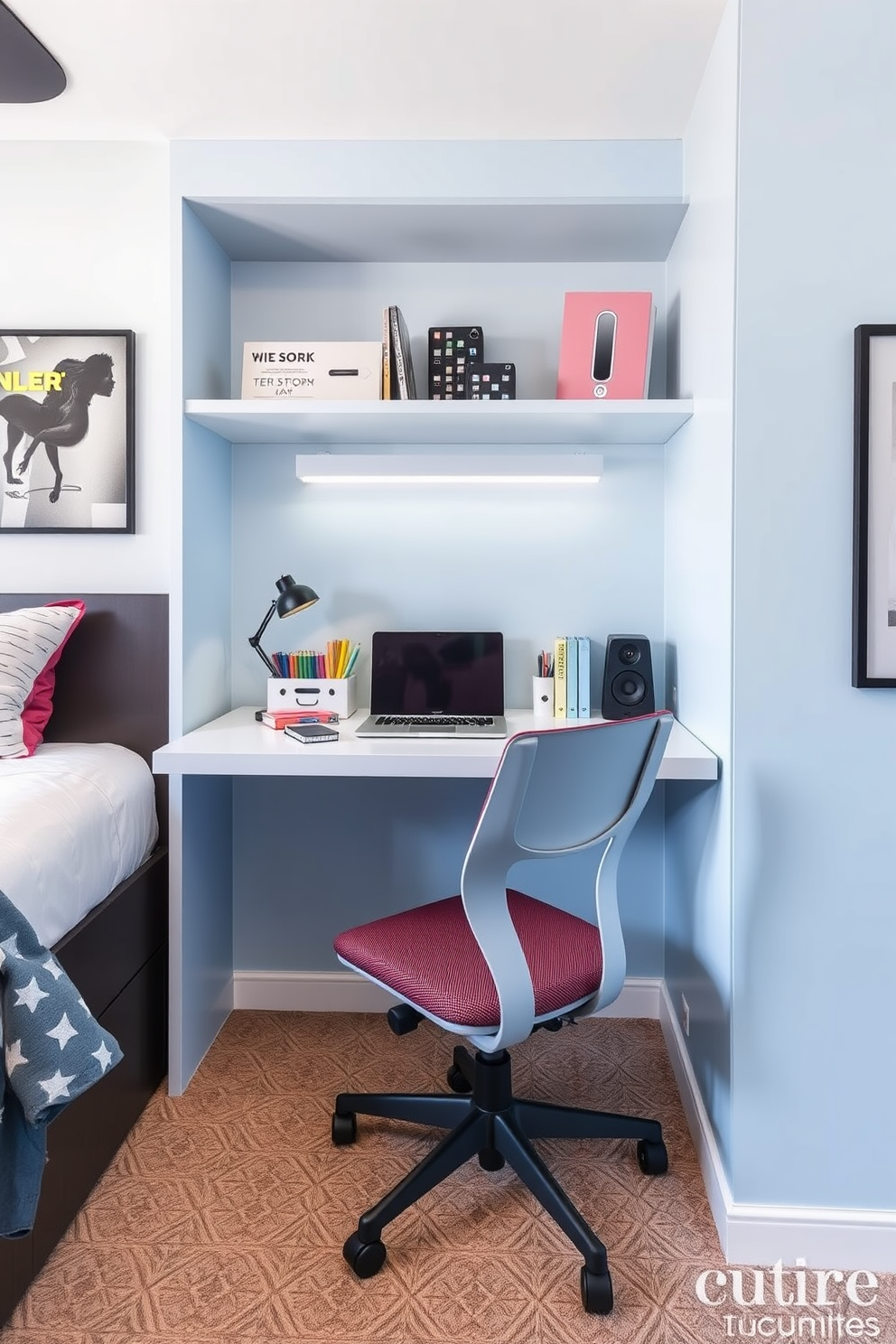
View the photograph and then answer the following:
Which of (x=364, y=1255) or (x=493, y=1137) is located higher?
(x=493, y=1137)

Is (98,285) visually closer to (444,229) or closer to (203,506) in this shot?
(203,506)

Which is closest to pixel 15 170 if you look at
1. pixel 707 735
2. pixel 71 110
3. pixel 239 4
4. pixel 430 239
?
pixel 71 110

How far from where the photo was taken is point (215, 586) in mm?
2389

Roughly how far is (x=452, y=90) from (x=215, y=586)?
53.0 inches

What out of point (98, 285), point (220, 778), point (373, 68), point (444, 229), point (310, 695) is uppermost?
point (373, 68)

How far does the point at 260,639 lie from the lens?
8.13 feet

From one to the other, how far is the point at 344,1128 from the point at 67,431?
1.92m

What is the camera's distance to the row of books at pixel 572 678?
7.55 ft

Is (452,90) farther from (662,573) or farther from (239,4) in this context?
(662,573)

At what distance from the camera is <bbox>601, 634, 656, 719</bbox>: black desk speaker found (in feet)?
7.40

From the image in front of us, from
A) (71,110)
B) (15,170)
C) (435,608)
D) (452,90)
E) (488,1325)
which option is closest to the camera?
(488,1325)

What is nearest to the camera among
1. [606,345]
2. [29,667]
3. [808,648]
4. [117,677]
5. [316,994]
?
[808,648]

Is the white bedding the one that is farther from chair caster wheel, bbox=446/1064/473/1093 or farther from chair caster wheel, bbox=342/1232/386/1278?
chair caster wheel, bbox=446/1064/473/1093

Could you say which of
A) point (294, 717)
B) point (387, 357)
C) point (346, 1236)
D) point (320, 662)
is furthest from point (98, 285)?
point (346, 1236)
